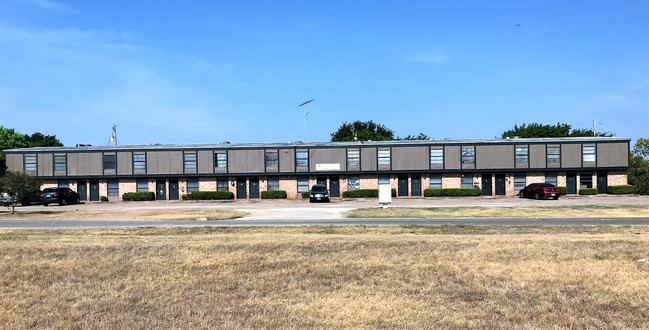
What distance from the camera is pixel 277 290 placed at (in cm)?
766

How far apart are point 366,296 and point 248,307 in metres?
1.63

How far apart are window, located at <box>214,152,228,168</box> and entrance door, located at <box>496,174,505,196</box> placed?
27428mm

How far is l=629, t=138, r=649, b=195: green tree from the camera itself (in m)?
50.7

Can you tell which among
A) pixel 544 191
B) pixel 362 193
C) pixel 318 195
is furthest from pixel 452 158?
pixel 318 195

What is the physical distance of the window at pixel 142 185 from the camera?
53906 millimetres

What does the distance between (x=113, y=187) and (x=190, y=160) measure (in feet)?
28.1

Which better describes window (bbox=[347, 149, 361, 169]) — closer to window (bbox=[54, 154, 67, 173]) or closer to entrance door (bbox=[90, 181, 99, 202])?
entrance door (bbox=[90, 181, 99, 202])

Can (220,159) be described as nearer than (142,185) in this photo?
Yes

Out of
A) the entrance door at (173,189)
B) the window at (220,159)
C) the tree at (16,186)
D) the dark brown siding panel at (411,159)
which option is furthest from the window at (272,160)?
the tree at (16,186)

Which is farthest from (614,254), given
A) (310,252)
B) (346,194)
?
(346,194)

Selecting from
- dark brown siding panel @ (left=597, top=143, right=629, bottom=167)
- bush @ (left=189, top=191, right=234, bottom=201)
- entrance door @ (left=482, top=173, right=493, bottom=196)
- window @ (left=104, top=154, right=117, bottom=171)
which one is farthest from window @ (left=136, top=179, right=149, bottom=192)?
dark brown siding panel @ (left=597, top=143, right=629, bottom=167)

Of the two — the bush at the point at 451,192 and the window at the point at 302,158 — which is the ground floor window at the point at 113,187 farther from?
the bush at the point at 451,192

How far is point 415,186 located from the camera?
5275 cm

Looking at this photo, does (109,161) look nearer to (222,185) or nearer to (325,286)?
(222,185)
